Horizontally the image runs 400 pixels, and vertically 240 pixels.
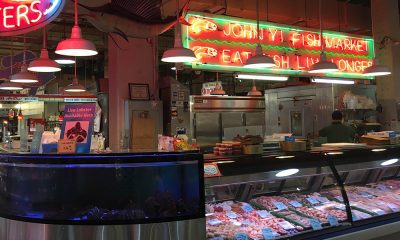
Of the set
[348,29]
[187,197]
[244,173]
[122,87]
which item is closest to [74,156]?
[187,197]

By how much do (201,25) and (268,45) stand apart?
54.2 inches

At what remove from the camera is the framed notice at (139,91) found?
781 centimetres

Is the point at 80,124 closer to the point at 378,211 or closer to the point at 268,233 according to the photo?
the point at 268,233

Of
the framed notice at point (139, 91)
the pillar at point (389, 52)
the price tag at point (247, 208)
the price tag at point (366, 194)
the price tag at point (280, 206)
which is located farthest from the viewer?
the pillar at point (389, 52)

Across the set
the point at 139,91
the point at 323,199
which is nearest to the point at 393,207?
the point at 323,199

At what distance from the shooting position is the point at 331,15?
354 inches

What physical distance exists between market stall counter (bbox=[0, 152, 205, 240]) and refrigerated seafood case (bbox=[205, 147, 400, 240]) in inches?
13.8

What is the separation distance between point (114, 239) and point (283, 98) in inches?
301

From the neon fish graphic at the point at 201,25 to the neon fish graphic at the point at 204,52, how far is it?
0.26 metres

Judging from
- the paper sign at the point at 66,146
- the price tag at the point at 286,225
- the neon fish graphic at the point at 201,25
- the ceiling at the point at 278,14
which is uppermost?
the ceiling at the point at 278,14

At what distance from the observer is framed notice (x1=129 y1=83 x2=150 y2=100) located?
781 cm

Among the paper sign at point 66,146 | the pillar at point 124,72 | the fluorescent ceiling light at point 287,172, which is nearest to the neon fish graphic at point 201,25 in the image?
the pillar at point 124,72

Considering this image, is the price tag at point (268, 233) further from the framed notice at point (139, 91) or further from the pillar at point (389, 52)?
the pillar at point (389, 52)

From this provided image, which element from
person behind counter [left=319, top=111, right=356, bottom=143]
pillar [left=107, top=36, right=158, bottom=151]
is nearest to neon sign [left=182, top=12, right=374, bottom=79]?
person behind counter [left=319, top=111, right=356, bottom=143]
